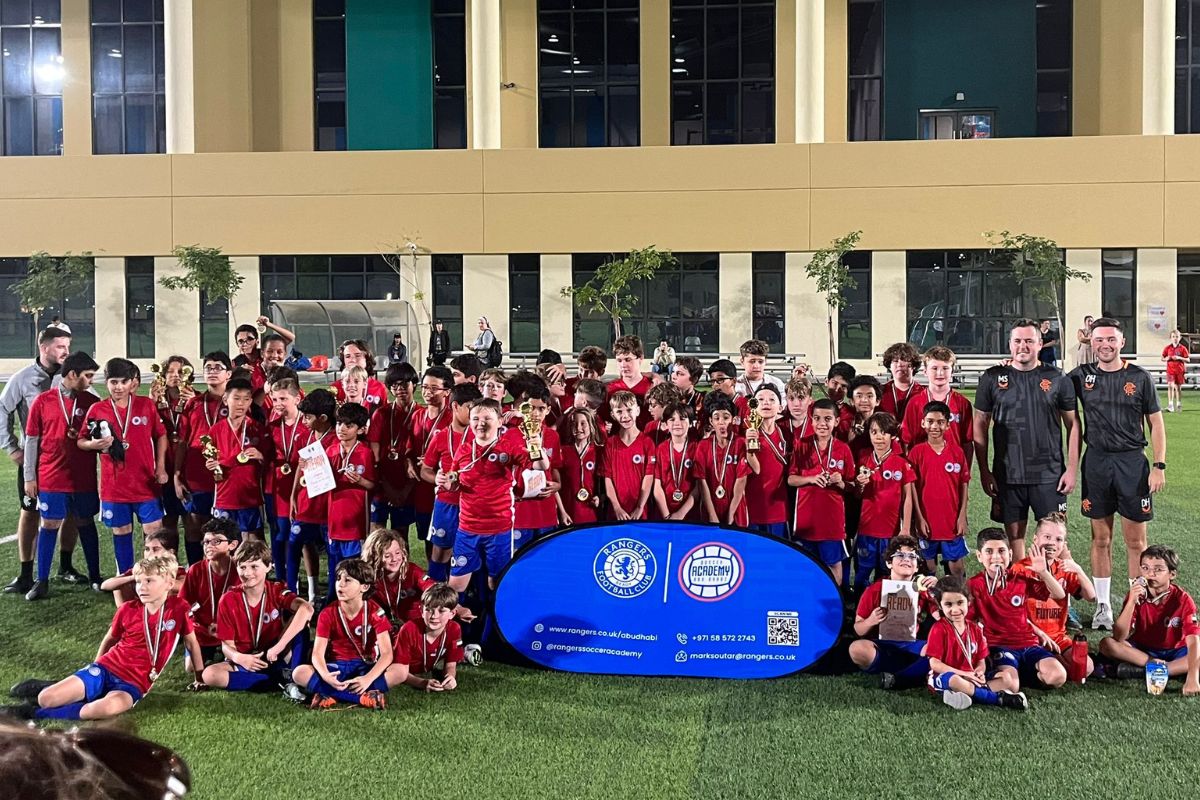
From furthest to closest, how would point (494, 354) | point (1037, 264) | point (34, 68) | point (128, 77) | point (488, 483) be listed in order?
point (34, 68), point (128, 77), point (1037, 264), point (494, 354), point (488, 483)

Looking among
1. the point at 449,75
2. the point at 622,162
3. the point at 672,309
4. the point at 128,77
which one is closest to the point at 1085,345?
the point at 672,309

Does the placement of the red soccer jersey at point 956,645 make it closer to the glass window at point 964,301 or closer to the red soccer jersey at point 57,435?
the red soccer jersey at point 57,435

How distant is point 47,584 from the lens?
795 centimetres

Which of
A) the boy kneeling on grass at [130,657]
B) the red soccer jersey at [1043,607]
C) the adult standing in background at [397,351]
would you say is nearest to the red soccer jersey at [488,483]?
the boy kneeling on grass at [130,657]

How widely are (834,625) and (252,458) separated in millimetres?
4263

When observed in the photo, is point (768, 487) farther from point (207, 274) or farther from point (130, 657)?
point (207, 274)

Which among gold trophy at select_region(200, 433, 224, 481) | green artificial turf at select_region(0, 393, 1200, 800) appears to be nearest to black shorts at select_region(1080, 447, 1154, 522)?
green artificial turf at select_region(0, 393, 1200, 800)

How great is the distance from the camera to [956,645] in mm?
5676

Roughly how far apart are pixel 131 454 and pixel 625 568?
3969 mm

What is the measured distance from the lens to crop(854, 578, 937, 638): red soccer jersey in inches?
237

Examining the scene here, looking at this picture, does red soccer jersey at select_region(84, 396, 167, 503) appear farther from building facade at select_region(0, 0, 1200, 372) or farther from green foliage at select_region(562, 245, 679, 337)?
building facade at select_region(0, 0, 1200, 372)

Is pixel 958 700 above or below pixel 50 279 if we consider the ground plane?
below

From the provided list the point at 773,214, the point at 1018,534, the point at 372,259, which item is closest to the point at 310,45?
the point at 372,259

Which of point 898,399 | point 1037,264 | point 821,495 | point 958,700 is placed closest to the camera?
point 958,700
